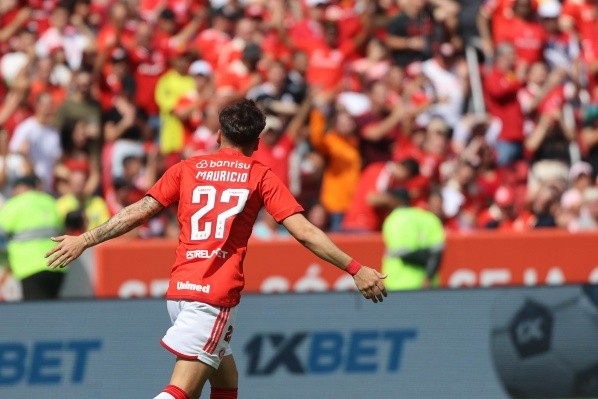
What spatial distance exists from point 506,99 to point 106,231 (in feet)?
31.0

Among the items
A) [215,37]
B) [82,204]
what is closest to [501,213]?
[215,37]

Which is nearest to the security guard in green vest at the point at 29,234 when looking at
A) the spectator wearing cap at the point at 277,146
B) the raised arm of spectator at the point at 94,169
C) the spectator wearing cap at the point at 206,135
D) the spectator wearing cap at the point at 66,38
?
the raised arm of spectator at the point at 94,169

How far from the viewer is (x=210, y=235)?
23.2 feet

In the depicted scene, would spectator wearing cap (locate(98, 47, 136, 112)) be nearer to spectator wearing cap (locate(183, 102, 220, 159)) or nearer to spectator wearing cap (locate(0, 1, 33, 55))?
spectator wearing cap (locate(183, 102, 220, 159))

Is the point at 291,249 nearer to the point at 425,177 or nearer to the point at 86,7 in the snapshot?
the point at 425,177

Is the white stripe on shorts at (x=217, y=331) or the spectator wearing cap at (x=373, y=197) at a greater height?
the white stripe on shorts at (x=217, y=331)

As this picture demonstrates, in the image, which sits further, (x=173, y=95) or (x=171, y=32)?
(x=171, y=32)

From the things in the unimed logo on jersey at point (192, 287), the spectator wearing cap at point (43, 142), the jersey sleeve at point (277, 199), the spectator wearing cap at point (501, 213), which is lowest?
the spectator wearing cap at point (501, 213)

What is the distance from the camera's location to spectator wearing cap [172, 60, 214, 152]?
15.0 m

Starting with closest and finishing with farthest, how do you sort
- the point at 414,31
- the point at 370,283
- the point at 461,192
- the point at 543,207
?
the point at 370,283, the point at 543,207, the point at 461,192, the point at 414,31

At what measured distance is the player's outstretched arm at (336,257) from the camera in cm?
689

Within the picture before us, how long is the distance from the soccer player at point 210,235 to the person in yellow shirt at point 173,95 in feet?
25.0

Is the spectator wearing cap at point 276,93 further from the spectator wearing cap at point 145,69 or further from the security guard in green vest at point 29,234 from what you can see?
the security guard in green vest at point 29,234

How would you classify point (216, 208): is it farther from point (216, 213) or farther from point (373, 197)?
point (373, 197)
